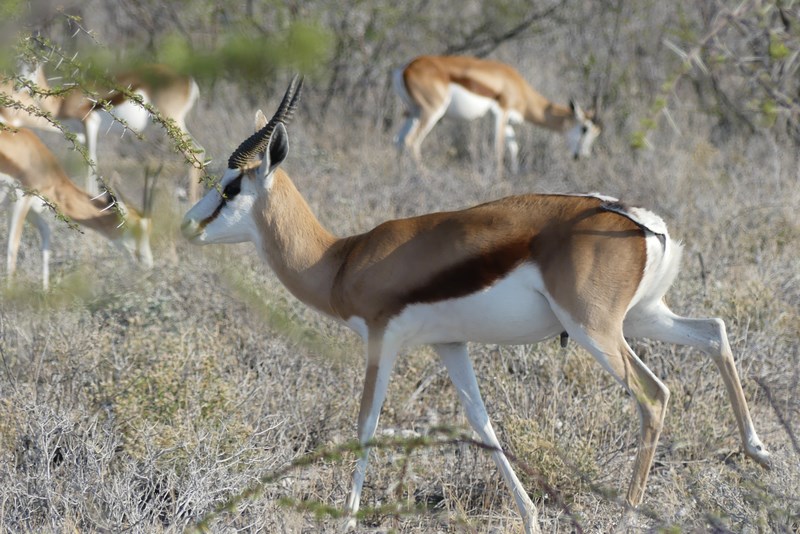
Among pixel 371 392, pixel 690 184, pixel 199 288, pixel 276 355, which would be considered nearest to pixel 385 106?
pixel 690 184

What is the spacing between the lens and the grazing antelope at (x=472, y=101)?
1182cm

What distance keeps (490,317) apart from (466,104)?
861cm

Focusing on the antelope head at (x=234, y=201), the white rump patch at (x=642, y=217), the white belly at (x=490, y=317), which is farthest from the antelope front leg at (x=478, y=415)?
the antelope head at (x=234, y=201)

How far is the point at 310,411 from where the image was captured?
15.7 feet

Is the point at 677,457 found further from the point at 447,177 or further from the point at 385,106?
the point at 385,106

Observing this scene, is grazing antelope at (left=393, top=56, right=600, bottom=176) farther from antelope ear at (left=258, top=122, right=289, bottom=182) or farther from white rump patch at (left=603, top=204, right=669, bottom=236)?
white rump patch at (left=603, top=204, right=669, bottom=236)

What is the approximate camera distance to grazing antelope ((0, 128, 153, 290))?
23.5 ft

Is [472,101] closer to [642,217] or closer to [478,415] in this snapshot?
[478,415]

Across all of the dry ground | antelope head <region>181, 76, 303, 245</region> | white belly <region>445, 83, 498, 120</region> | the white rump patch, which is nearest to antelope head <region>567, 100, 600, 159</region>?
white belly <region>445, 83, 498, 120</region>

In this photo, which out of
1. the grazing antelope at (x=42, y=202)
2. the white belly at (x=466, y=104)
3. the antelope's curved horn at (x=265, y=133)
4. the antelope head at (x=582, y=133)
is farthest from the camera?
the white belly at (x=466, y=104)

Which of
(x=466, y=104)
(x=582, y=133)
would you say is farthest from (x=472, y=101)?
(x=582, y=133)

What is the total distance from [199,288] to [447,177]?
3803mm

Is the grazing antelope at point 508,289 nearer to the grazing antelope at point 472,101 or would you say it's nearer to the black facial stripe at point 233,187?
the black facial stripe at point 233,187

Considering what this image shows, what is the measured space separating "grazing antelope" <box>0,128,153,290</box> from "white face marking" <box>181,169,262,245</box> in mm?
2424
